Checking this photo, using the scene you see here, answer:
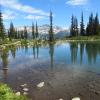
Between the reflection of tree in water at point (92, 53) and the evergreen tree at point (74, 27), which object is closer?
the reflection of tree in water at point (92, 53)

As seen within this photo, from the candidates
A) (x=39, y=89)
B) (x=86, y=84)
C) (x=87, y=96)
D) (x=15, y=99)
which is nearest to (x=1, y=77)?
(x=39, y=89)

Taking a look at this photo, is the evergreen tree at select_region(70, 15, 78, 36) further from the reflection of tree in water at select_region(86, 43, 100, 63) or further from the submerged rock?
the submerged rock

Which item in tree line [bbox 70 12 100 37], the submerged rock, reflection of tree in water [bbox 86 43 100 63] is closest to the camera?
the submerged rock

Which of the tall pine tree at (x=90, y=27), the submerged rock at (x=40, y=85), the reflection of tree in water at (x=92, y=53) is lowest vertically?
the submerged rock at (x=40, y=85)

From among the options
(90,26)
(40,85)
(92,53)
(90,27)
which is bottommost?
(40,85)

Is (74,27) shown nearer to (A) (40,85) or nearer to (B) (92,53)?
(B) (92,53)

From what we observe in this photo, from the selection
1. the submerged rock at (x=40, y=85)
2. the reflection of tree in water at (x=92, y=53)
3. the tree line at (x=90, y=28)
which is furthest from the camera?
the tree line at (x=90, y=28)

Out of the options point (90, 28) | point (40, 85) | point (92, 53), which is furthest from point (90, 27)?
point (40, 85)

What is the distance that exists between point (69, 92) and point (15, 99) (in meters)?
6.87

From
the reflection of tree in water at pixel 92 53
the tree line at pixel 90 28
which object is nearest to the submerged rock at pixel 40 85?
the reflection of tree in water at pixel 92 53

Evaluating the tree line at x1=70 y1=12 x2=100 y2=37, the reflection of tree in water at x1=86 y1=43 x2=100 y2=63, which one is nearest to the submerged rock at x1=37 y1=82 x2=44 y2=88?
the reflection of tree in water at x1=86 y1=43 x2=100 y2=63

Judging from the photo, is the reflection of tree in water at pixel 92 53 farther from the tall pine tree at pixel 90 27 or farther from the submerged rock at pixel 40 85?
the tall pine tree at pixel 90 27

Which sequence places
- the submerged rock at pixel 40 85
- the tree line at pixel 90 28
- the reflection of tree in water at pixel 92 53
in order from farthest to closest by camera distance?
the tree line at pixel 90 28, the reflection of tree in water at pixel 92 53, the submerged rock at pixel 40 85

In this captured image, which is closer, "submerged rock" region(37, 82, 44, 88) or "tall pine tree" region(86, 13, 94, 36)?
"submerged rock" region(37, 82, 44, 88)
